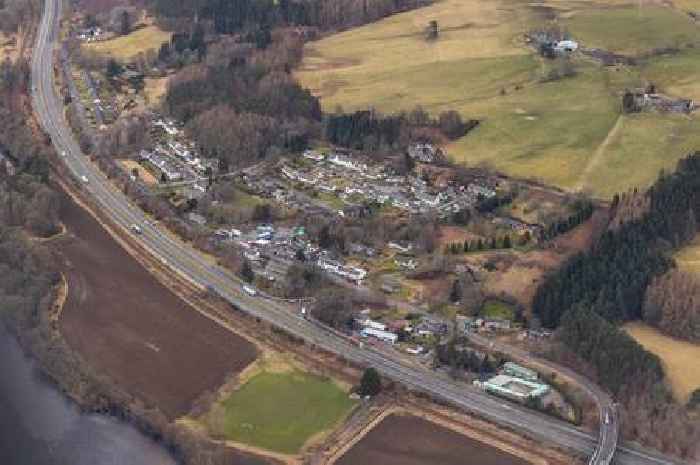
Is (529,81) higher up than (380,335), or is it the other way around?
(529,81)

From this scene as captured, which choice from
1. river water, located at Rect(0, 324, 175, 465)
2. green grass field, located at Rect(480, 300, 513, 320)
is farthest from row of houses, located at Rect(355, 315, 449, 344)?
river water, located at Rect(0, 324, 175, 465)

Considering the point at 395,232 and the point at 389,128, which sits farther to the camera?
the point at 389,128

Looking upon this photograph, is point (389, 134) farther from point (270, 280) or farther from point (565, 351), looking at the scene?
point (565, 351)

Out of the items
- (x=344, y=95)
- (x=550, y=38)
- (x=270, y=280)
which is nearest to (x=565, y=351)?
(x=270, y=280)

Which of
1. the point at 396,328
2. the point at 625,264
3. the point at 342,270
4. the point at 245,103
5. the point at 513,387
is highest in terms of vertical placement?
the point at 245,103

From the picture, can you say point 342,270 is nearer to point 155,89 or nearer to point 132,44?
point 155,89

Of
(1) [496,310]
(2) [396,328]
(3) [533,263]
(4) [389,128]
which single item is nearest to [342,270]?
(2) [396,328]

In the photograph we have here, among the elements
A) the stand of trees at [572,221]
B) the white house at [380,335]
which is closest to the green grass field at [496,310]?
the white house at [380,335]
